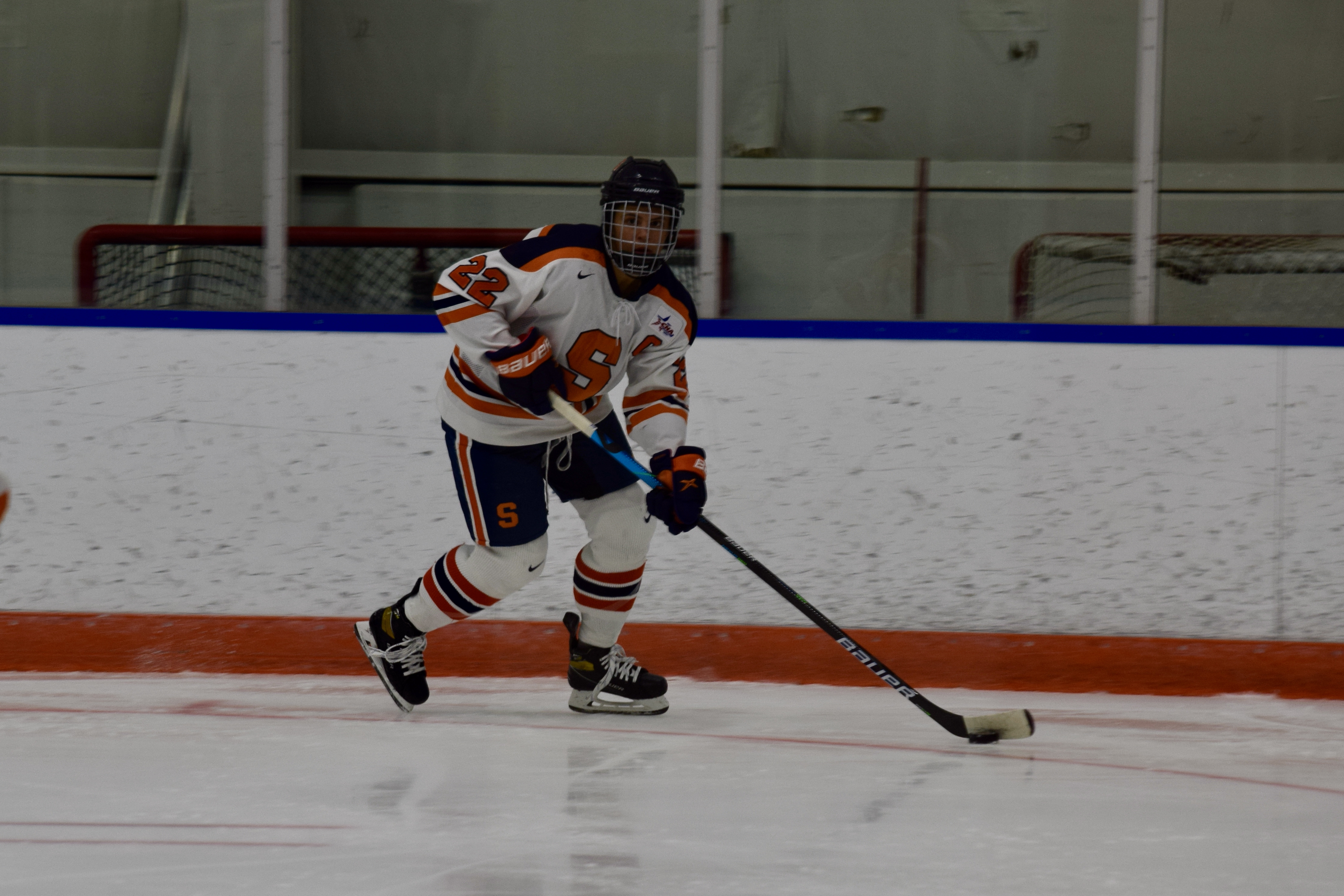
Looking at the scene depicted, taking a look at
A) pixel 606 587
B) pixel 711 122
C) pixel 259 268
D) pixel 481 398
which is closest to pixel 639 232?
pixel 481 398

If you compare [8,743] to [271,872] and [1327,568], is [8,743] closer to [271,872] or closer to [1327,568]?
[271,872]

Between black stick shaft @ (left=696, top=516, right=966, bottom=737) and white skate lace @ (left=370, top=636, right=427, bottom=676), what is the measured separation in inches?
23.3

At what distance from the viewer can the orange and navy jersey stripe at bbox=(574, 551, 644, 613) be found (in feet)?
8.38

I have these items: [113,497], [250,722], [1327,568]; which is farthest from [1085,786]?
[113,497]

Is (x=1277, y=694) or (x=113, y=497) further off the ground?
(x=113, y=497)

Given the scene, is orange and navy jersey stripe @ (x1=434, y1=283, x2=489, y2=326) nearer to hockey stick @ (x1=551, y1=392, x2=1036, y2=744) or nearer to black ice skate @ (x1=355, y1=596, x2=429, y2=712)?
hockey stick @ (x1=551, y1=392, x2=1036, y2=744)

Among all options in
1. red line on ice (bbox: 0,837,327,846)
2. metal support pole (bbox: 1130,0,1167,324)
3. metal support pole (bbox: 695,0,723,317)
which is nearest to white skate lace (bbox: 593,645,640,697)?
red line on ice (bbox: 0,837,327,846)

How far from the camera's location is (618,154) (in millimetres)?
3301

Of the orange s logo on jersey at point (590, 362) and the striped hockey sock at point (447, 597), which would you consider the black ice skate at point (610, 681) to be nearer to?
the striped hockey sock at point (447, 597)

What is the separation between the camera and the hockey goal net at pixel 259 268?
3.14 meters

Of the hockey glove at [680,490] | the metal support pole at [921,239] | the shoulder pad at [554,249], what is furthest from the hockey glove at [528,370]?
the metal support pole at [921,239]

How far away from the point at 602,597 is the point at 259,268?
4.14 ft

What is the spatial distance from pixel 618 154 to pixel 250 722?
1.61 m

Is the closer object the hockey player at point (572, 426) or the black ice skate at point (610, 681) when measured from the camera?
the hockey player at point (572, 426)
